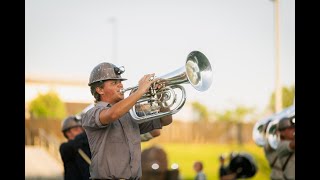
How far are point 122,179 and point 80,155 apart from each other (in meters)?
2.57

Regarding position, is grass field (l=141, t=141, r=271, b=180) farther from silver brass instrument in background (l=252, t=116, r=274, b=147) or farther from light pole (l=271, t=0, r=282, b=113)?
silver brass instrument in background (l=252, t=116, r=274, b=147)

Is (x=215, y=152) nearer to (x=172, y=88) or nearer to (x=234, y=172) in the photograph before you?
(x=234, y=172)

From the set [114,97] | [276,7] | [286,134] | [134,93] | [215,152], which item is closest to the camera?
[134,93]

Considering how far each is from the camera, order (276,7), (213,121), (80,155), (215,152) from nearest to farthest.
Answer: (80,155) → (276,7) → (215,152) → (213,121)

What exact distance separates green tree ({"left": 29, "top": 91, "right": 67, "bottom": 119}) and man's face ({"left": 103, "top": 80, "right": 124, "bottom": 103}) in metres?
17.3

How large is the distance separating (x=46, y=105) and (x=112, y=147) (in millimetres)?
18781

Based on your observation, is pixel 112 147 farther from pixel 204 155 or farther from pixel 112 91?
pixel 204 155

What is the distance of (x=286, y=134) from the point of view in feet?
29.6

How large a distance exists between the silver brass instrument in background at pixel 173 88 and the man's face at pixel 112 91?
Answer: 0.05 m

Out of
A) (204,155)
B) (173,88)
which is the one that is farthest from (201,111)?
(173,88)

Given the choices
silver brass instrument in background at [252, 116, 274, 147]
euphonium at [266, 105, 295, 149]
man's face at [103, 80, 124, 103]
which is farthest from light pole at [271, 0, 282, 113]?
man's face at [103, 80, 124, 103]

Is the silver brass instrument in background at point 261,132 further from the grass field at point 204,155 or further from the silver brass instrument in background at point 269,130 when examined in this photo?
the grass field at point 204,155
